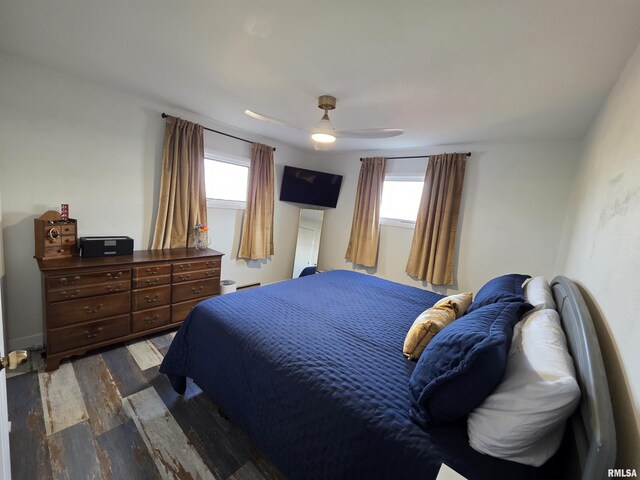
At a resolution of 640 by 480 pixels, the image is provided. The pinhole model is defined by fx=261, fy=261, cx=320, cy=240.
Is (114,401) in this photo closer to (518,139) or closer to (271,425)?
(271,425)

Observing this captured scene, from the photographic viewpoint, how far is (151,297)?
2.49 metres

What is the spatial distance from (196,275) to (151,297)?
1.47 feet

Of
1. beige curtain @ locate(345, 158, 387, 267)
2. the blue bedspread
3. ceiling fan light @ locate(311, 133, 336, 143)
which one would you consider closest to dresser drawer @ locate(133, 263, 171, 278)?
the blue bedspread

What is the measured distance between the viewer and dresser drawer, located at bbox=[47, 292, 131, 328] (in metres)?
2.00

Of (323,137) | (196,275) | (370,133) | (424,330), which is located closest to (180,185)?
(196,275)

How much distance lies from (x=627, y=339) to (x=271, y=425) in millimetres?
1448

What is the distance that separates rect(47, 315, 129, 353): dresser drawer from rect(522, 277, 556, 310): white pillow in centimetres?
312

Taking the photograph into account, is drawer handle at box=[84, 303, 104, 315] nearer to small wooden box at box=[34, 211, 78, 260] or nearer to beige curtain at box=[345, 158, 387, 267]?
small wooden box at box=[34, 211, 78, 260]

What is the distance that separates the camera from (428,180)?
3.36m

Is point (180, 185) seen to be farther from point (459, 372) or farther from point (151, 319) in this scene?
point (459, 372)

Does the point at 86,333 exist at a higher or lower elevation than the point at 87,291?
lower

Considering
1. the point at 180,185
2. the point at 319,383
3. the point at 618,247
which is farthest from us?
the point at 180,185

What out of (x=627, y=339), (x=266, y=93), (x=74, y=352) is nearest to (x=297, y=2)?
(x=266, y=93)

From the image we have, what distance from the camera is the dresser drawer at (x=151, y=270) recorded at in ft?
7.77
